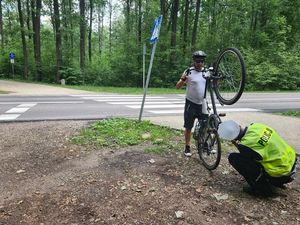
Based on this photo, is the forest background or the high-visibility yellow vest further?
the forest background

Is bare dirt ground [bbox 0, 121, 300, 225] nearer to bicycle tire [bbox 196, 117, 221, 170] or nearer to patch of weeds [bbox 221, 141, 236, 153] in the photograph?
bicycle tire [bbox 196, 117, 221, 170]

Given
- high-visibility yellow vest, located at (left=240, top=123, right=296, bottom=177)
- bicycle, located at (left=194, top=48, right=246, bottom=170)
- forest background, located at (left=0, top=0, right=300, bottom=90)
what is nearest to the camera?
high-visibility yellow vest, located at (left=240, top=123, right=296, bottom=177)

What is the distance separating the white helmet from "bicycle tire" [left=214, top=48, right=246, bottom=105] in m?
0.41

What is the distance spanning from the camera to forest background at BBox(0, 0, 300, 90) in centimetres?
2433

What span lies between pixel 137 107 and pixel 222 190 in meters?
7.56

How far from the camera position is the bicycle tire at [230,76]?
13.2ft

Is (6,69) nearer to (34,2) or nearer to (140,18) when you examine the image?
(34,2)

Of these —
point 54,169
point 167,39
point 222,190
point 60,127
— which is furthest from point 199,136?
point 167,39

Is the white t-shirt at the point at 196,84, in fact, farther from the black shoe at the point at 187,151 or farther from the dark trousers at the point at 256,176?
the dark trousers at the point at 256,176

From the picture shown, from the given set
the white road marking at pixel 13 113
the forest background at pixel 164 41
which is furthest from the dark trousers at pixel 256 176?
the forest background at pixel 164 41

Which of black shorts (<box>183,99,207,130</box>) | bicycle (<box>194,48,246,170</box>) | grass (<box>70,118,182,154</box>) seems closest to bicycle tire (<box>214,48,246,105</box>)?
bicycle (<box>194,48,246,170</box>)

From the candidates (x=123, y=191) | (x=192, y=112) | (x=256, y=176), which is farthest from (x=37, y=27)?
(x=256, y=176)

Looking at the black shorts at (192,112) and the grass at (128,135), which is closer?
the black shorts at (192,112)

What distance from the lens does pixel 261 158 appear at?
3.69 m
